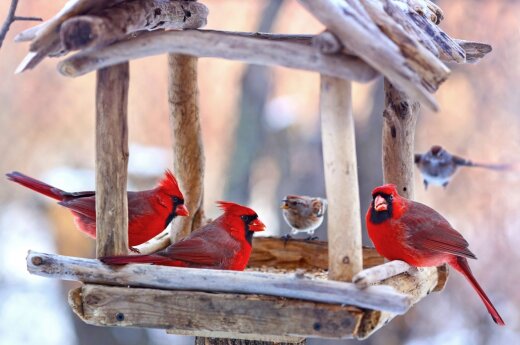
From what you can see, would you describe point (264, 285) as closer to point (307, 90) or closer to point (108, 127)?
point (108, 127)

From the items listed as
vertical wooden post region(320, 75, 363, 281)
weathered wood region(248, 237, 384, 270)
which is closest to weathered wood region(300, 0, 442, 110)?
vertical wooden post region(320, 75, 363, 281)

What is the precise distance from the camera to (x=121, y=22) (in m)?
2.10

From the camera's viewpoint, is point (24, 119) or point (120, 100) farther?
point (24, 119)

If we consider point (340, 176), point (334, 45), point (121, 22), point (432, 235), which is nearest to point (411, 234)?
point (432, 235)

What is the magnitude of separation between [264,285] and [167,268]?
0.26 meters

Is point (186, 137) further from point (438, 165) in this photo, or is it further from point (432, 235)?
point (438, 165)

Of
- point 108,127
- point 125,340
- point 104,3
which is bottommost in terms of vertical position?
point 125,340

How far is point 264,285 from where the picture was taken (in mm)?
2117

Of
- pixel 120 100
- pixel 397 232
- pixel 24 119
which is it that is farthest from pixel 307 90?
pixel 120 100

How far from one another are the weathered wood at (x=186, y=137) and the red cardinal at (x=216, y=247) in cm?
36

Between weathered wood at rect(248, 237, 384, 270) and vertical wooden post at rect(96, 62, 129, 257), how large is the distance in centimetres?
84

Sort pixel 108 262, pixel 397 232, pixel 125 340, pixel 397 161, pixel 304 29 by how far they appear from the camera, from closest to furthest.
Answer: pixel 108 262 → pixel 397 232 → pixel 397 161 → pixel 304 29 → pixel 125 340

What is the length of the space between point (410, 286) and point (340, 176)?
56cm

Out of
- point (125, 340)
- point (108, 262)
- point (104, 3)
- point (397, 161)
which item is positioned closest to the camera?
point (104, 3)
